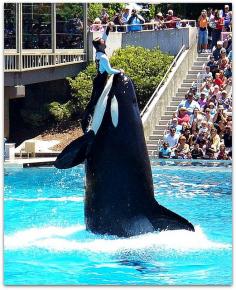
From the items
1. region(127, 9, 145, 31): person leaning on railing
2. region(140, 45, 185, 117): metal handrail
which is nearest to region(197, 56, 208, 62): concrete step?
region(140, 45, 185, 117): metal handrail

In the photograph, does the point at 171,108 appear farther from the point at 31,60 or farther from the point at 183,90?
the point at 31,60

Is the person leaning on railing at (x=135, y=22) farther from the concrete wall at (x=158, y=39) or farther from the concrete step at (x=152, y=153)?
the concrete step at (x=152, y=153)

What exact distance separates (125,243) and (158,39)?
15.8 m

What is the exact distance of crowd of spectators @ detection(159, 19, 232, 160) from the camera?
21.0 metres

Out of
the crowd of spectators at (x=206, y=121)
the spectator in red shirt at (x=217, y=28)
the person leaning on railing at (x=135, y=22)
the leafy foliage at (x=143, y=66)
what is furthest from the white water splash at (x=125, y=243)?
the person leaning on railing at (x=135, y=22)

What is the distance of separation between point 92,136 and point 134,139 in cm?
49

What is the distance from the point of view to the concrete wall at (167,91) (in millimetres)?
22922

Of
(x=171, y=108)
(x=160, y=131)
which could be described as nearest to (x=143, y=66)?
(x=171, y=108)

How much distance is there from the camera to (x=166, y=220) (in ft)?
40.4

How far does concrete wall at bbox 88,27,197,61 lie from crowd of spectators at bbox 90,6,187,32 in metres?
→ 0.14

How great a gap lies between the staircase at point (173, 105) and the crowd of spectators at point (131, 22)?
1.54 metres

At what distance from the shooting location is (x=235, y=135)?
12953mm

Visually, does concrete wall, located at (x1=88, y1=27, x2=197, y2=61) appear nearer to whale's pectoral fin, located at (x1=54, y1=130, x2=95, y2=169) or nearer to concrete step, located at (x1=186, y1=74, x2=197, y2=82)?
concrete step, located at (x1=186, y1=74, x2=197, y2=82)

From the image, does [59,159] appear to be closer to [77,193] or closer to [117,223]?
[117,223]
